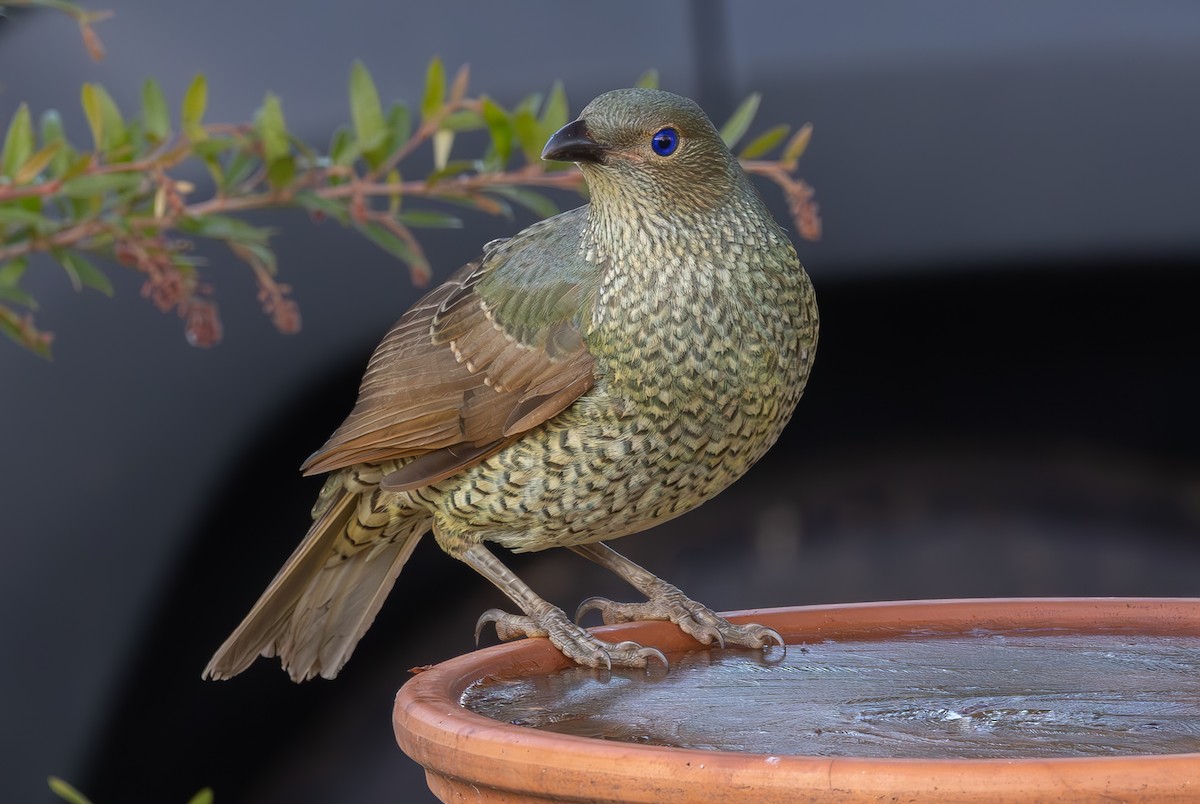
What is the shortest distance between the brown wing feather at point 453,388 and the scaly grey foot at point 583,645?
1.02 feet

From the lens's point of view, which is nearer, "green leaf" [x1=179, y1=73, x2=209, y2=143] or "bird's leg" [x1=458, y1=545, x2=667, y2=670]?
"green leaf" [x1=179, y1=73, x2=209, y2=143]

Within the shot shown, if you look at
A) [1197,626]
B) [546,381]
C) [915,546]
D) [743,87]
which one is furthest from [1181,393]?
[546,381]

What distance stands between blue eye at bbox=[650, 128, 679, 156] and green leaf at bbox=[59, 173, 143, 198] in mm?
877

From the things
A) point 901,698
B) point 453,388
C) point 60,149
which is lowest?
point 901,698

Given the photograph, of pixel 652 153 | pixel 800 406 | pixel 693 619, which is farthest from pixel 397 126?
pixel 800 406

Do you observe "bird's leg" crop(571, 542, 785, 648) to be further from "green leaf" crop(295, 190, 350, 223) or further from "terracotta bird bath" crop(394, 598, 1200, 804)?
"green leaf" crop(295, 190, 350, 223)

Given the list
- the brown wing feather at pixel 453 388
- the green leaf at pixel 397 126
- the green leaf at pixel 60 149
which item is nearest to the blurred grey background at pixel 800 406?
the brown wing feather at pixel 453 388

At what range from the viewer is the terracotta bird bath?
4.88 feet

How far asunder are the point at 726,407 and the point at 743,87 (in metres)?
1.41

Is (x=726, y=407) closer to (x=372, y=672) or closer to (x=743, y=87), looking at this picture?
(x=743, y=87)

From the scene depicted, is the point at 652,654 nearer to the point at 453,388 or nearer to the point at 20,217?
the point at 453,388

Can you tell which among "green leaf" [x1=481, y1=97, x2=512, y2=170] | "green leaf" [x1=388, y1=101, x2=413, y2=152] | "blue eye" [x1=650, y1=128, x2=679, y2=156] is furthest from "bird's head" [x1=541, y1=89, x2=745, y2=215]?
"green leaf" [x1=388, y1=101, x2=413, y2=152]

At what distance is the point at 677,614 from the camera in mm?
2684

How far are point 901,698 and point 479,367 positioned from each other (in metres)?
1.09
